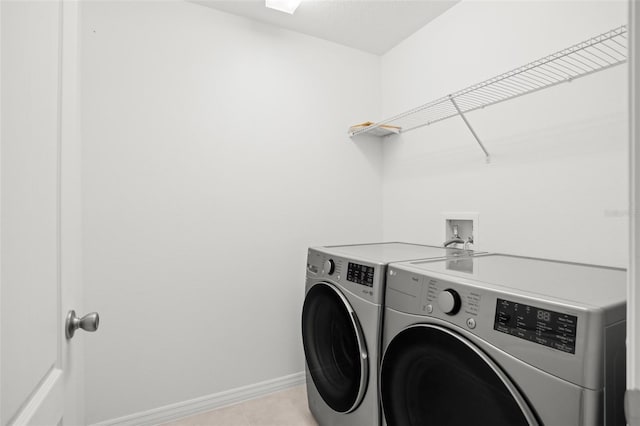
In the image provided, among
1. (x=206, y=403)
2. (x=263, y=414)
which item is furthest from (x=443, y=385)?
(x=206, y=403)

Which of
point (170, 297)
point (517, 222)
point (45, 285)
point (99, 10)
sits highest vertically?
point (99, 10)

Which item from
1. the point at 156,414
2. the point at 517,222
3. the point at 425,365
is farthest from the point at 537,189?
the point at 156,414

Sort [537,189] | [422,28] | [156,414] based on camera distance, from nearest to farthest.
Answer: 1. [537,189]
2. [156,414]
3. [422,28]

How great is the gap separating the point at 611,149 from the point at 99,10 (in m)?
2.42

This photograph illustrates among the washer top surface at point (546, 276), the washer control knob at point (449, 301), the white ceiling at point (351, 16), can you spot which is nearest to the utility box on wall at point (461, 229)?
the washer top surface at point (546, 276)

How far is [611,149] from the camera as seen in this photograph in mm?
1204

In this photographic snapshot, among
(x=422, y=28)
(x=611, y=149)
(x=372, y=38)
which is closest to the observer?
(x=611, y=149)

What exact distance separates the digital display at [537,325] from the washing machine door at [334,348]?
0.60 m

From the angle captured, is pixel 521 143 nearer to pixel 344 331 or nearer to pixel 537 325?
pixel 537 325

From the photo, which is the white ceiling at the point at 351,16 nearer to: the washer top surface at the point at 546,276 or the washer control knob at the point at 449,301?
the washer top surface at the point at 546,276

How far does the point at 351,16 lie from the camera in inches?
77.2

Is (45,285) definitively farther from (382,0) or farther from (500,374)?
(382,0)

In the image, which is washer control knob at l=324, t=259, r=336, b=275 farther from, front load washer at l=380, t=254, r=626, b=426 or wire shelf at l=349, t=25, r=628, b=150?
wire shelf at l=349, t=25, r=628, b=150

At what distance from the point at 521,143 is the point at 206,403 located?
2.20 meters
